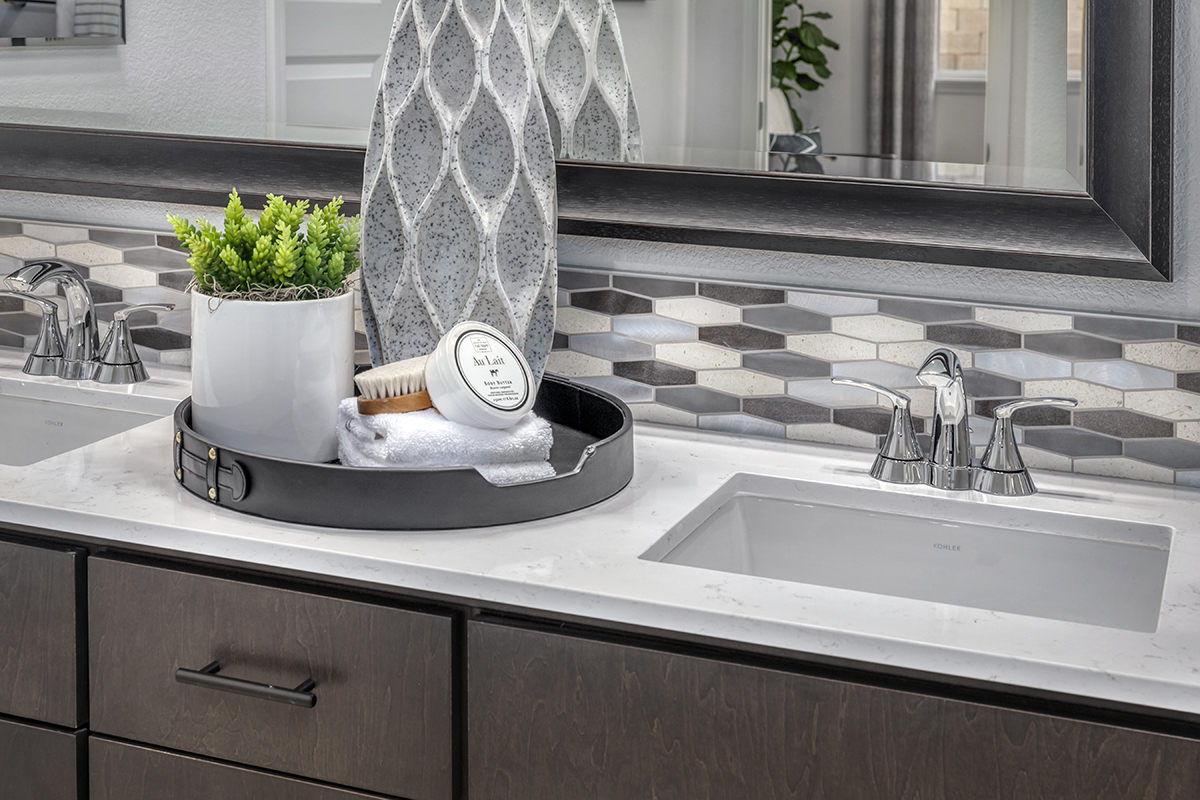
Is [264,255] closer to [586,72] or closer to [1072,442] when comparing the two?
[586,72]

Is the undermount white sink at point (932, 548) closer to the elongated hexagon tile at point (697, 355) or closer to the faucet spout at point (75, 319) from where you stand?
the elongated hexagon tile at point (697, 355)

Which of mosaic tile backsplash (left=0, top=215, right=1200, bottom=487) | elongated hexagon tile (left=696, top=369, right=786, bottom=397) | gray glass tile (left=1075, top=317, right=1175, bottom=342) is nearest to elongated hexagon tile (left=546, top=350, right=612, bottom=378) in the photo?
mosaic tile backsplash (left=0, top=215, right=1200, bottom=487)

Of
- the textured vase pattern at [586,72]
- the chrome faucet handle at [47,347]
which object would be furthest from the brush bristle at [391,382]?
the chrome faucet handle at [47,347]

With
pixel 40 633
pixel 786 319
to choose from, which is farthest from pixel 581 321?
pixel 40 633

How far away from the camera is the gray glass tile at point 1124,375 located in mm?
1140

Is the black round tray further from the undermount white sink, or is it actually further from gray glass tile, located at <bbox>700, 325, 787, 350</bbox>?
gray glass tile, located at <bbox>700, 325, 787, 350</bbox>

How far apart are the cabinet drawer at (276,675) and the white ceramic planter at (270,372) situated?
7.1 inches

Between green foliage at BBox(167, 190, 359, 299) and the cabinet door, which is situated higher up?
green foliage at BBox(167, 190, 359, 299)

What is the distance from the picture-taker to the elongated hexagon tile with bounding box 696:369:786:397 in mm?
1301

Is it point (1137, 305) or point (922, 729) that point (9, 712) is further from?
point (1137, 305)

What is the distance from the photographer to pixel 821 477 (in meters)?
1.18

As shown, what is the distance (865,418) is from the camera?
127cm

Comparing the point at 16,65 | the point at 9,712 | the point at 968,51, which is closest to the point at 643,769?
the point at 9,712

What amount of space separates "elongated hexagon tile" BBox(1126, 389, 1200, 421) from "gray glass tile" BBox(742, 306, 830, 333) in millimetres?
326
